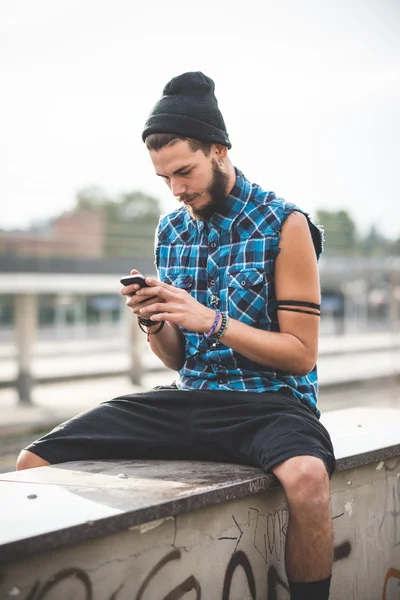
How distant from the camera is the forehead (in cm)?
265

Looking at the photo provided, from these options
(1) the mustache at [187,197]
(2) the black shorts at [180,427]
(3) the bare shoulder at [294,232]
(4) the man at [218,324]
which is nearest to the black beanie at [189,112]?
(4) the man at [218,324]

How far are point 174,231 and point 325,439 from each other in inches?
44.4

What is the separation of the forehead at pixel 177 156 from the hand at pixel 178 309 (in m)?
0.48

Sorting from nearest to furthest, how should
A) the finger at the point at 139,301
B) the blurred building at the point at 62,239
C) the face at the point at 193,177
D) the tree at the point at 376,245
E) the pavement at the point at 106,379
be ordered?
the finger at the point at 139,301
the face at the point at 193,177
the pavement at the point at 106,379
the blurred building at the point at 62,239
the tree at the point at 376,245

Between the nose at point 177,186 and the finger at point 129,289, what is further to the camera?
the nose at point 177,186

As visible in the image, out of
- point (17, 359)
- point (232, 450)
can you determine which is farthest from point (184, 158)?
point (17, 359)

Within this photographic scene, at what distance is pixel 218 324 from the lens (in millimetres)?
2469

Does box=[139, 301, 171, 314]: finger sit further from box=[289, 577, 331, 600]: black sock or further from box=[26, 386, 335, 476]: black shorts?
box=[289, 577, 331, 600]: black sock

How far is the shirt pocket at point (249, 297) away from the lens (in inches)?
105

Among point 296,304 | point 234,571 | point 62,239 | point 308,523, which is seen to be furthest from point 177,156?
point 62,239

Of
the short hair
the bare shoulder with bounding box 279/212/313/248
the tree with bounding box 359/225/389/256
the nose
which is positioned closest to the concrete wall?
the bare shoulder with bounding box 279/212/313/248

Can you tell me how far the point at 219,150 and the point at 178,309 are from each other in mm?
720

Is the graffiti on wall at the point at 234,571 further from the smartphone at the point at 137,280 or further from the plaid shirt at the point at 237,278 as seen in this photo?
the smartphone at the point at 137,280

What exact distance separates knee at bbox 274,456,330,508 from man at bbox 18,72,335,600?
0.21ft
